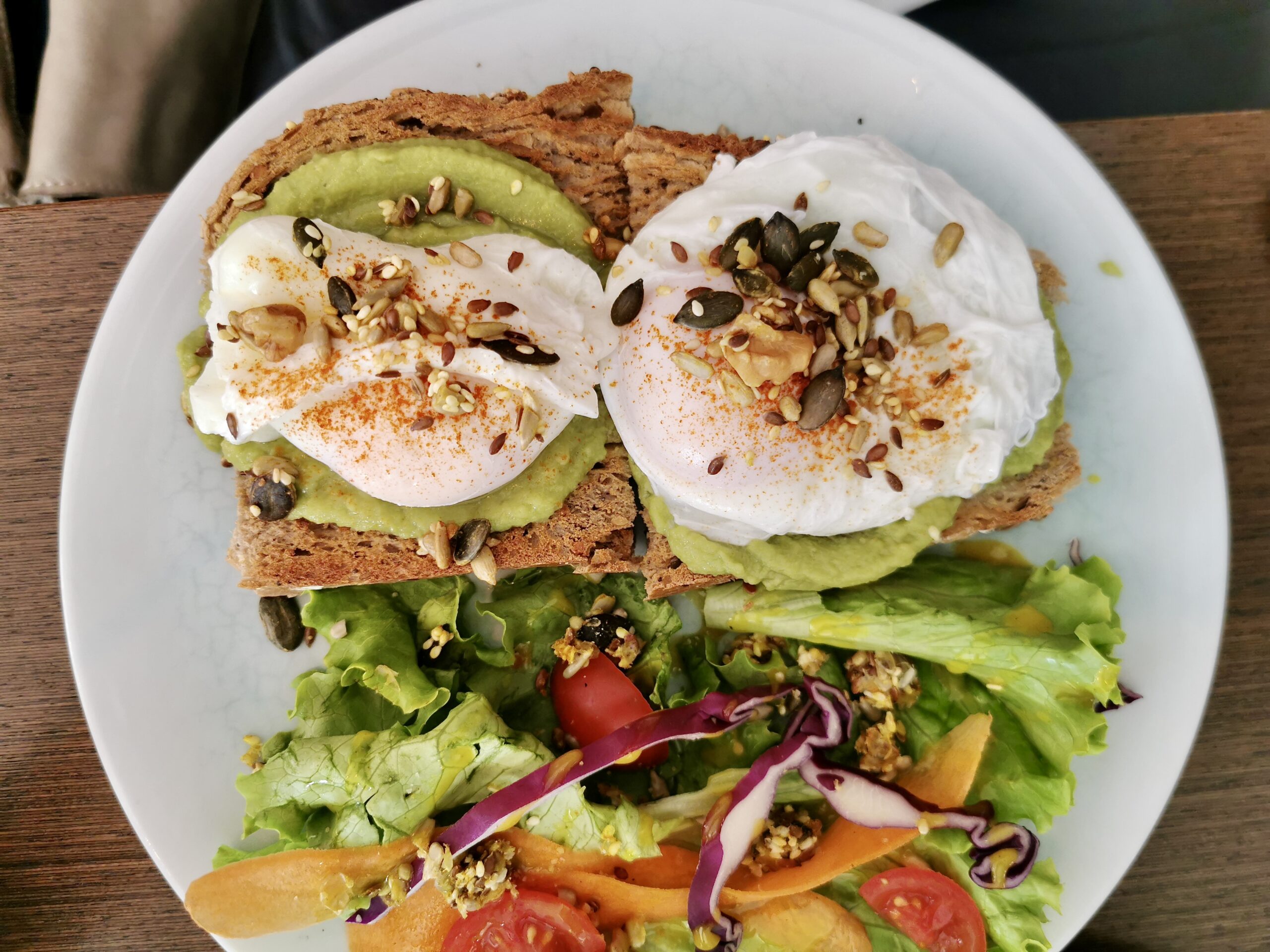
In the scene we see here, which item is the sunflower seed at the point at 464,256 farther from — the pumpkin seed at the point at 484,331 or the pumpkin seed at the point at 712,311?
the pumpkin seed at the point at 712,311

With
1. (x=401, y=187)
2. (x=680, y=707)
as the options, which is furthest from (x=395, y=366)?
(x=680, y=707)

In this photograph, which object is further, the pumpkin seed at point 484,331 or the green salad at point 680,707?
the green salad at point 680,707

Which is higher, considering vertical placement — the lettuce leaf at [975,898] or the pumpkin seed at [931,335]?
the pumpkin seed at [931,335]

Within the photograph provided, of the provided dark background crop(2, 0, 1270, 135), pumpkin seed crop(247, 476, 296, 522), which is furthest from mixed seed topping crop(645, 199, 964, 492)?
dark background crop(2, 0, 1270, 135)

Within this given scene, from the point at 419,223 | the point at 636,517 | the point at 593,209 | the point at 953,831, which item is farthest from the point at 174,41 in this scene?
the point at 953,831

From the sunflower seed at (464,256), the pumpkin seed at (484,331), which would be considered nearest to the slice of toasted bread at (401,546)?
the pumpkin seed at (484,331)

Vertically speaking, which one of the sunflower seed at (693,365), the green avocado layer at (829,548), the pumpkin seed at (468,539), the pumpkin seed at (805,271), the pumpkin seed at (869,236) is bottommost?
the pumpkin seed at (468,539)

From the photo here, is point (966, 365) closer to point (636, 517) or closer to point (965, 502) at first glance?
point (965, 502)

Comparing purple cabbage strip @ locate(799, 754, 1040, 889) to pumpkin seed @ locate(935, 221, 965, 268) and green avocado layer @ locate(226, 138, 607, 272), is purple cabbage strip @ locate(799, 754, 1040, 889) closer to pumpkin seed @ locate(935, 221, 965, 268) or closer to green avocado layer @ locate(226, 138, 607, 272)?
pumpkin seed @ locate(935, 221, 965, 268)
